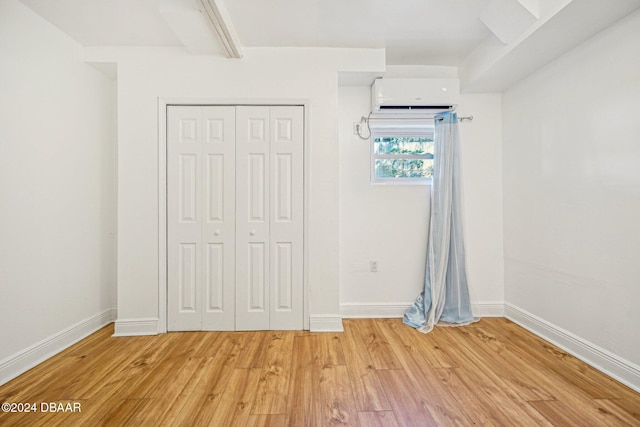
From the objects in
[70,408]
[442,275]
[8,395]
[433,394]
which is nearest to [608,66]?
[442,275]

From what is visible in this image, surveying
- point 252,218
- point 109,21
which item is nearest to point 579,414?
point 252,218

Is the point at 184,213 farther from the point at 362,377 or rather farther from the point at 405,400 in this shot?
the point at 405,400

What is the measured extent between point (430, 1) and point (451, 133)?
1.19 meters

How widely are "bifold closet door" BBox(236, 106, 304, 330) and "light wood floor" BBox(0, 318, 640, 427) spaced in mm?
244

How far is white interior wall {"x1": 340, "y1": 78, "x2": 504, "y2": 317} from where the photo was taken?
9.89 ft

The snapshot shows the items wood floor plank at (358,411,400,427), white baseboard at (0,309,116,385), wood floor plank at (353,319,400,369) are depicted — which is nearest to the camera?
wood floor plank at (358,411,400,427)

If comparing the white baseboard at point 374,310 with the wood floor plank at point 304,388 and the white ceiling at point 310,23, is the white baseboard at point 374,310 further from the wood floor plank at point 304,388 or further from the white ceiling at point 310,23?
the white ceiling at point 310,23

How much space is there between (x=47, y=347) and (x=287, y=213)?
2044mm

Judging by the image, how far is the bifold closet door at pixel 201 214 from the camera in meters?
2.66

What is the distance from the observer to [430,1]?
6.86ft

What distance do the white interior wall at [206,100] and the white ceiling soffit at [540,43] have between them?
2.97ft

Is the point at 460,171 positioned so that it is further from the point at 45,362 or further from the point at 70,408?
the point at 45,362

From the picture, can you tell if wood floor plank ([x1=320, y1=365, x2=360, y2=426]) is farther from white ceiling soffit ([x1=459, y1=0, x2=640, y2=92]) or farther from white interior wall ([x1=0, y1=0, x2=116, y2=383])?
white ceiling soffit ([x1=459, y1=0, x2=640, y2=92])

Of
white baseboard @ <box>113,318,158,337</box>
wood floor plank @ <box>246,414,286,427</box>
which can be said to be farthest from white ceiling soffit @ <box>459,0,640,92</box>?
white baseboard @ <box>113,318,158,337</box>
